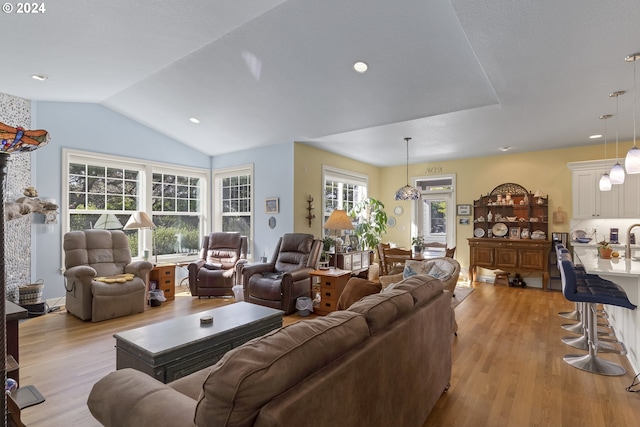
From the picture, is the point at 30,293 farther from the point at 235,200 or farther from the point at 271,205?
the point at 271,205

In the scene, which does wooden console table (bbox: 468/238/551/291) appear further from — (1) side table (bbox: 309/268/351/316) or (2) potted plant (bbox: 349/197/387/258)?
(1) side table (bbox: 309/268/351/316)

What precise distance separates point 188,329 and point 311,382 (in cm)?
181

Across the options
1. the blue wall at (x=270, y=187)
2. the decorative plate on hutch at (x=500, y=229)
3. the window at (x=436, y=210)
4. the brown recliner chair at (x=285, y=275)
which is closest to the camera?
the brown recliner chair at (x=285, y=275)

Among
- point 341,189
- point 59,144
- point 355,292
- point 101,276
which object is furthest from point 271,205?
point 59,144

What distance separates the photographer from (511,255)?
6188 millimetres

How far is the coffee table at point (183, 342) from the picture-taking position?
213 centimetres

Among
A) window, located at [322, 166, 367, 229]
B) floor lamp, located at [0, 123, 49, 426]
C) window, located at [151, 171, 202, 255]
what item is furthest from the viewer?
window, located at [322, 166, 367, 229]

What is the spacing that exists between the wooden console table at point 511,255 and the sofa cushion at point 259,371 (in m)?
6.11

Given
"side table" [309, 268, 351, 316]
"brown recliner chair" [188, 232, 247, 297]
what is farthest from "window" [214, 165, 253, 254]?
"side table" [309, 268, 351, 316]

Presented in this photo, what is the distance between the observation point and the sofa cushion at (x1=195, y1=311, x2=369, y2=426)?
3.08 feet

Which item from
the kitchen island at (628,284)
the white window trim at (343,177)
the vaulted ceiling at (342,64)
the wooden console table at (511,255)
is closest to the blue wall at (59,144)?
the vaulted ceiling at (342,64)

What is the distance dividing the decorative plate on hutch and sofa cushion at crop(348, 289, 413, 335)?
18.8 feet

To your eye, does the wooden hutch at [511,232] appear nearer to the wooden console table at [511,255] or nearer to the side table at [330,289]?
the wooden console table at [511,255]

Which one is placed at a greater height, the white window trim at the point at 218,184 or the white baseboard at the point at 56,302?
the white window trim at the point at 218,184
